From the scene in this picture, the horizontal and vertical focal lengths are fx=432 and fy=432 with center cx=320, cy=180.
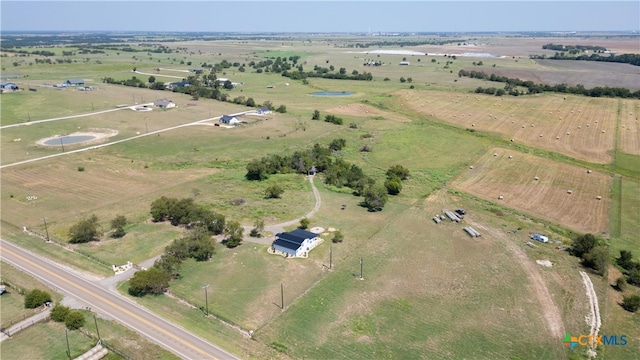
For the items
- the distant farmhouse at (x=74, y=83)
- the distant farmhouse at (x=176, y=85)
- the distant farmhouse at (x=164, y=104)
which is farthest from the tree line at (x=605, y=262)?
the distant farmhouse at (x=74, y=83)

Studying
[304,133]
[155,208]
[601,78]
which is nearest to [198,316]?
[155,208]

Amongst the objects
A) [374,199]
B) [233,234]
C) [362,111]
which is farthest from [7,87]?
[374,199]

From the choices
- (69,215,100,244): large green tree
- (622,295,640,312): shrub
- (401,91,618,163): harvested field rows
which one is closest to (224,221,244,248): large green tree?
(69,215,100,244): large green tree

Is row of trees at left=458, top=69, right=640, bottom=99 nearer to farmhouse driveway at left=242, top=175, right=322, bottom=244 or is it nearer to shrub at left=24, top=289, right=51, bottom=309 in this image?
farmhouse driveway at left=242, top=175, right=322, bottom=244

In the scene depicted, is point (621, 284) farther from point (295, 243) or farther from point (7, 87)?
point (7, 87)

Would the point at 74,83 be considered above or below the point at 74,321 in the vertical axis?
above

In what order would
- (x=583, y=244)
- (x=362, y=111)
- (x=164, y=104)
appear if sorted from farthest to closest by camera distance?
(x=362, y=111), (x=164, y=104), (x=583, y=244)
